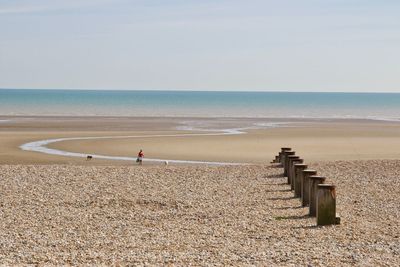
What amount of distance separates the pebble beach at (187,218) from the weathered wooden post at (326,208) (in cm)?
18

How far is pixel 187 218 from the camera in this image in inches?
614

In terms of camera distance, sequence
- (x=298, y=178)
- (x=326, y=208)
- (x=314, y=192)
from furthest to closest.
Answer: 1. (x=298, y=178)
2. (x=314, y=192)
3. (x=326, y=208)

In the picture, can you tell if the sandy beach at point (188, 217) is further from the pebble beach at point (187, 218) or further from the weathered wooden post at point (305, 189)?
the weathered wooden post at point (305, 189)

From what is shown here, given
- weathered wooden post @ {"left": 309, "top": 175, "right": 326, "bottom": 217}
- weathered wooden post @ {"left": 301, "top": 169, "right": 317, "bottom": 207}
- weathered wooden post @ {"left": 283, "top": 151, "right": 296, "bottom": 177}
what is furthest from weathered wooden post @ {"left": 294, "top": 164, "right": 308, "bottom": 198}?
weathered wooden post @ {"left": 283, "top": 151, "right": 296, "bottom": 177}

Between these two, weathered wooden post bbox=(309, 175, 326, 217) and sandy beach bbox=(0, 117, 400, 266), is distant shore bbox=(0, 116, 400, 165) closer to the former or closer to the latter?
sandy beach bbox=(0, 117, 400, 266)

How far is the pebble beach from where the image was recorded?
11.9 m

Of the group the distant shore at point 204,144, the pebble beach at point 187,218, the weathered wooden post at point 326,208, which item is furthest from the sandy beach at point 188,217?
the distant shore at point 204,144

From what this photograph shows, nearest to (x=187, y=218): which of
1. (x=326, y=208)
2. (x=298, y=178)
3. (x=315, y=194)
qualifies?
(x=315, y=194)

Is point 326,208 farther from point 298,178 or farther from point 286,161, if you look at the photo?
point 286,161

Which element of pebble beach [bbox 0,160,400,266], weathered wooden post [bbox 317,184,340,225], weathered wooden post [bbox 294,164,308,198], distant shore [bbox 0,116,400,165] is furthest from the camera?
distant shore [bbox 0,116,400,165]

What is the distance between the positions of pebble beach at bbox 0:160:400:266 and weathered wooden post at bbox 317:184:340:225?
18 centimetres

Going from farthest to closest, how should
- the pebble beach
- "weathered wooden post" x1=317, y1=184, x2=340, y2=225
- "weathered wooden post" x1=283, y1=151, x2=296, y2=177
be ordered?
"weathered wooden post" x1=283, y1=151, x2=296, y2=177 < "weathered wooden post" x1=317, y1=184, x2=340, y2=225 < the pebble beach

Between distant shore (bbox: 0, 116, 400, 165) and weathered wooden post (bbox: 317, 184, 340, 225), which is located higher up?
distant shore (bbox: 0, 116, 400, 165)

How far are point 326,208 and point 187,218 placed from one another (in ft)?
8.41
